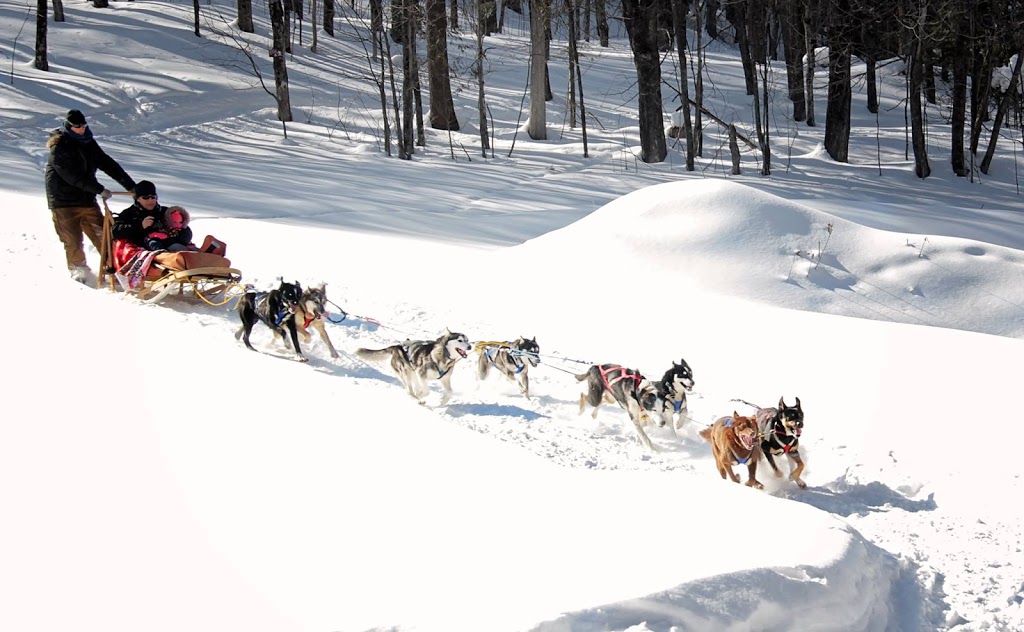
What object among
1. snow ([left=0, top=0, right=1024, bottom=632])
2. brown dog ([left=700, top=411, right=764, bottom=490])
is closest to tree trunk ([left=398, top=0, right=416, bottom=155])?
snow ([left=0, top=0, right=1024, bottom=632])

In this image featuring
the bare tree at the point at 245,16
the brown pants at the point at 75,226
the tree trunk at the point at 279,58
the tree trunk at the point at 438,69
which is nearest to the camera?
the brown pants at the point at 75,226

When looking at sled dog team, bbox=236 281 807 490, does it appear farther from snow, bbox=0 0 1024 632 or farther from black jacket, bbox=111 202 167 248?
black jacket, bbox=111 202 167 248

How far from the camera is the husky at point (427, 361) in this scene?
6.66m

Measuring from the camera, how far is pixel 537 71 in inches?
877

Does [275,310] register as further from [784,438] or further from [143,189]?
[784,438]

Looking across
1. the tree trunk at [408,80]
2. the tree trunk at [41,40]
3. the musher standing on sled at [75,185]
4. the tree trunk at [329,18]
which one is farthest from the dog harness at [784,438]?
the tree trunk at [329,18]

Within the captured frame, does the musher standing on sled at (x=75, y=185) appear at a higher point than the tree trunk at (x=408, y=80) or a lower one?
lower

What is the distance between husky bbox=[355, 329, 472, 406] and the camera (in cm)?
666

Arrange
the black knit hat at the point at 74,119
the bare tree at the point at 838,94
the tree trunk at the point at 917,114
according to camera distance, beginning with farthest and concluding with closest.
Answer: the bare tree at the point at 838,94
the tree trunk at the point at 917,114
the black knit hat at the point at 74,119

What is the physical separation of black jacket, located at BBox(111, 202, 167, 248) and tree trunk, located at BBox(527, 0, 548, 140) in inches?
524

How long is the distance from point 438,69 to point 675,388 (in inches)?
732

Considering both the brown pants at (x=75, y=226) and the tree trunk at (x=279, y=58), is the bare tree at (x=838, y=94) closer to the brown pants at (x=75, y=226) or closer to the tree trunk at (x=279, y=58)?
the tree trunk at (x=279, y=58)

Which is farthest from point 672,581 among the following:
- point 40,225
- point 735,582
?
point 40,225

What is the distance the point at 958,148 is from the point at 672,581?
20.4m
